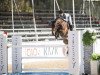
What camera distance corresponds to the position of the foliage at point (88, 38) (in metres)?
7.88

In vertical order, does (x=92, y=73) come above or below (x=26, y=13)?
below

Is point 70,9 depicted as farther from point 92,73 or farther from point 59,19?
point 92,73

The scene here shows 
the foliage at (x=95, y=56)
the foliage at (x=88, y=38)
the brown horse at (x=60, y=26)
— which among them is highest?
the brown horse at (x=60, y=26)

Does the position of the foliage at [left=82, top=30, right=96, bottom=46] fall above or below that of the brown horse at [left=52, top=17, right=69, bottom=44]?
below

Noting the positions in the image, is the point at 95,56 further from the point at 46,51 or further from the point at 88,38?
the point at 46,51

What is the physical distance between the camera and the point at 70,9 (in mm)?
23141

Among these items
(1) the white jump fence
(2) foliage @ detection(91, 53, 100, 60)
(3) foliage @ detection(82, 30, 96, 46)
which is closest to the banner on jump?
(1) the white jump fence

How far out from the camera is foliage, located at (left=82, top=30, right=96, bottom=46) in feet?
25.9

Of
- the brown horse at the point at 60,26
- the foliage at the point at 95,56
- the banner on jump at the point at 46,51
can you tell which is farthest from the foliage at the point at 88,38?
the brown horse at the point at 60,26

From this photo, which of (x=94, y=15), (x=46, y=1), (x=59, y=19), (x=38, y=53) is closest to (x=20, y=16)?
(x=46, y=1)

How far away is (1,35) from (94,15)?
588 inches

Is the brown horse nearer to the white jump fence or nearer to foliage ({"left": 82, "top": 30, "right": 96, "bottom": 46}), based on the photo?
the white jump fence

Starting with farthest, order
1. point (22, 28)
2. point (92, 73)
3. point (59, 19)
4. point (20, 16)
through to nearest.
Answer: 1. point (20, 16)
2. point (22, 28)
3. point (59, 19)
4. point (92, 73)

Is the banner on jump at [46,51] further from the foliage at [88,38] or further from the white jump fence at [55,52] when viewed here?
the foliage at [88,38]
